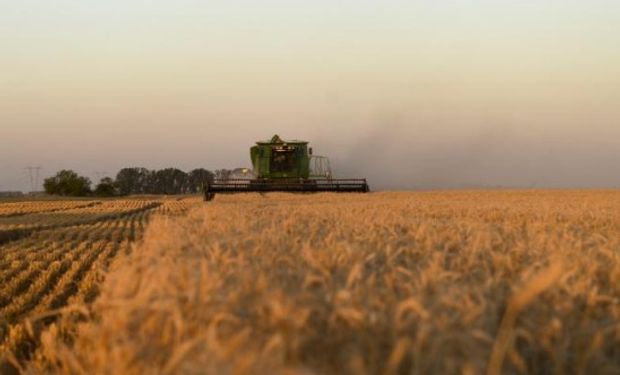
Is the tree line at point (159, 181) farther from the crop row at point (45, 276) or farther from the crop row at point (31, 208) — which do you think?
the crop row at point (45, 276)

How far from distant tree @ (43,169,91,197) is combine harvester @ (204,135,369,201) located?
93.0m

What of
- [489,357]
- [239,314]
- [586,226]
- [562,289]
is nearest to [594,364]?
[489,357]

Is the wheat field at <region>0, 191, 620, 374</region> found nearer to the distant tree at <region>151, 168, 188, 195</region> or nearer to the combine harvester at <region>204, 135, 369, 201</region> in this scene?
the combine harvester at <region>204, 135, 369, 201</region>

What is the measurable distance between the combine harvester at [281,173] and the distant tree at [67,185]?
9298 centimetres

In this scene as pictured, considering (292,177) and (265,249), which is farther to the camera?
(292,177)

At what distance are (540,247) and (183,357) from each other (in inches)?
125

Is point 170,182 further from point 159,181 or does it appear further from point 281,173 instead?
point 281,173

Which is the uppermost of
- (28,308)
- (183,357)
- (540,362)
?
(183,357)

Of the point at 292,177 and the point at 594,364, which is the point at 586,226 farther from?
the point at 292,177

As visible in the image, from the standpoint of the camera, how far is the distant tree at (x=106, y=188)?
4719 inches

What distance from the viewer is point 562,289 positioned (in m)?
3.03

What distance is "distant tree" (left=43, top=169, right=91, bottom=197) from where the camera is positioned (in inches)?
4555

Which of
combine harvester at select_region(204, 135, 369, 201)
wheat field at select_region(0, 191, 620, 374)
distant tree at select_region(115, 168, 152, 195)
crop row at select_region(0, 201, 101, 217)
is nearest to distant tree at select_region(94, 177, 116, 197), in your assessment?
distant tree at select_region(115, 168, 152, 195)

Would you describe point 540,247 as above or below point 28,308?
above
